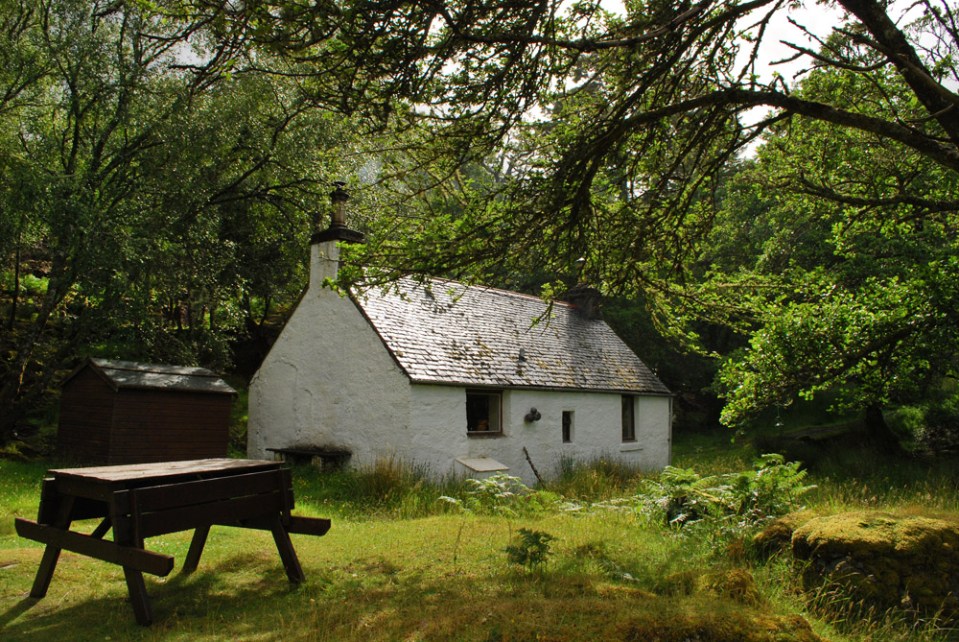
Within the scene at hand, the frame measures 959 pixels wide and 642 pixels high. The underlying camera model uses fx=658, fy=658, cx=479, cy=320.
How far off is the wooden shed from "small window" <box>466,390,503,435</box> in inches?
233

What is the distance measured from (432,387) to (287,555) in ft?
27.2

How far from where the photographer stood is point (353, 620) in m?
5.04

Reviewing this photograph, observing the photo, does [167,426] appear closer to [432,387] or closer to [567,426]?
[432,387]

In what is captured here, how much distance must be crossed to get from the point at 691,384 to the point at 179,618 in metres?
28.5

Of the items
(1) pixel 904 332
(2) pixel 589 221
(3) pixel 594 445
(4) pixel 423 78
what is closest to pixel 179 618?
(4) pixel 423 78

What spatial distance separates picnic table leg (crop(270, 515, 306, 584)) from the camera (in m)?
6.25

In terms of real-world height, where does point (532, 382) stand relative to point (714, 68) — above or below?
below

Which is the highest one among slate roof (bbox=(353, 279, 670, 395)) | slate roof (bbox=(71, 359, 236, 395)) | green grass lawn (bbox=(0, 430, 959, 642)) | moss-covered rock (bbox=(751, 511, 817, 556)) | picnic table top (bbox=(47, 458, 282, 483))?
slate roof (bbox=(353, 279, 670, 395))

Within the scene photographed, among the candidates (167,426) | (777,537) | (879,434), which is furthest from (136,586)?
(879,434)

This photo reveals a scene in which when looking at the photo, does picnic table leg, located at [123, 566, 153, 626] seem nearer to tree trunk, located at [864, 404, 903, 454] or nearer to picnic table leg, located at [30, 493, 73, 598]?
picnic table leg, located at [30, 493, 73, 598]

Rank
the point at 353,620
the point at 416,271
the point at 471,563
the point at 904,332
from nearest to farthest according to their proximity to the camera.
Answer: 1. the point at 353,620
2. the point at 471,563
3. the point at 416,271
4. the point at 904,332

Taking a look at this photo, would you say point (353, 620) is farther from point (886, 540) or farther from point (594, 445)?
point (594, 445)

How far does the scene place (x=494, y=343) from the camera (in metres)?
17.6

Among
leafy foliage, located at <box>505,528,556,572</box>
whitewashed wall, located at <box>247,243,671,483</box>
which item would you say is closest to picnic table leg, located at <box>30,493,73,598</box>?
leafy foliage, located at <box>505,528,556,572</box>
